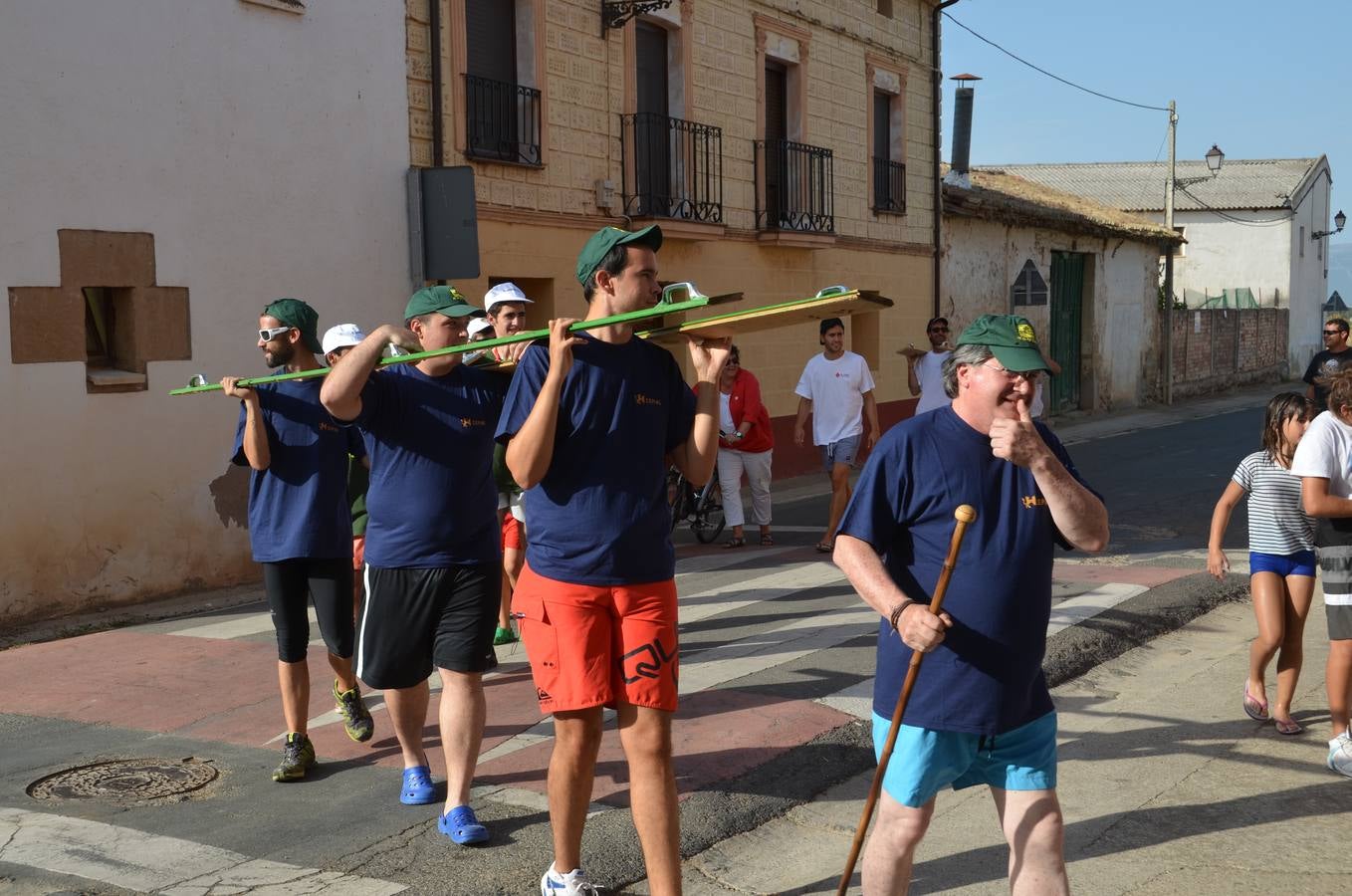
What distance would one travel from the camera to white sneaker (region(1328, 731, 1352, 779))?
5.46m

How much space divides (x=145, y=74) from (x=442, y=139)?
2956mm

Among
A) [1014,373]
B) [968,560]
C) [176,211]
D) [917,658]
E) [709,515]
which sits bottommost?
[709,515]

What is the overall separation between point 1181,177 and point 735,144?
Answer: 3867cm

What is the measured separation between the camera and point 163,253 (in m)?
10.3

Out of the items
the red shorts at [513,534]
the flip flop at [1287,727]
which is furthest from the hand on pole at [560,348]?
the flip flop at [1287,727]

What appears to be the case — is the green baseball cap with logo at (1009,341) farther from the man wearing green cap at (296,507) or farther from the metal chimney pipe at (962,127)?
the metal chimney pipe at (962,127)

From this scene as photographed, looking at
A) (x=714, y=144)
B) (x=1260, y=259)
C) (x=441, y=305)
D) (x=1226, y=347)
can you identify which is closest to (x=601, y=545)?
(x=441, y=305)

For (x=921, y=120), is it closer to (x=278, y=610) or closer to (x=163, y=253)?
(x=163, y=253)

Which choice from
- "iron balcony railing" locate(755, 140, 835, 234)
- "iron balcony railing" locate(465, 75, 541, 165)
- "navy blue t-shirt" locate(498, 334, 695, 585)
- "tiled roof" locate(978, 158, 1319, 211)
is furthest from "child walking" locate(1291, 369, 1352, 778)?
"tiled roof" locate(978, 158, 1319, 211)

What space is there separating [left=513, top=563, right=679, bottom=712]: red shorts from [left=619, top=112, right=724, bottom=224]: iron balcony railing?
37.2 feet

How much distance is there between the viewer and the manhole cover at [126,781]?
17.5ft

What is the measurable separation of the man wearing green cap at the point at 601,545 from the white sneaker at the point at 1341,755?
9.73 ft

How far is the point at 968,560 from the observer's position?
11.3ft

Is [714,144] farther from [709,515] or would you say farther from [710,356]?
[710,356]
